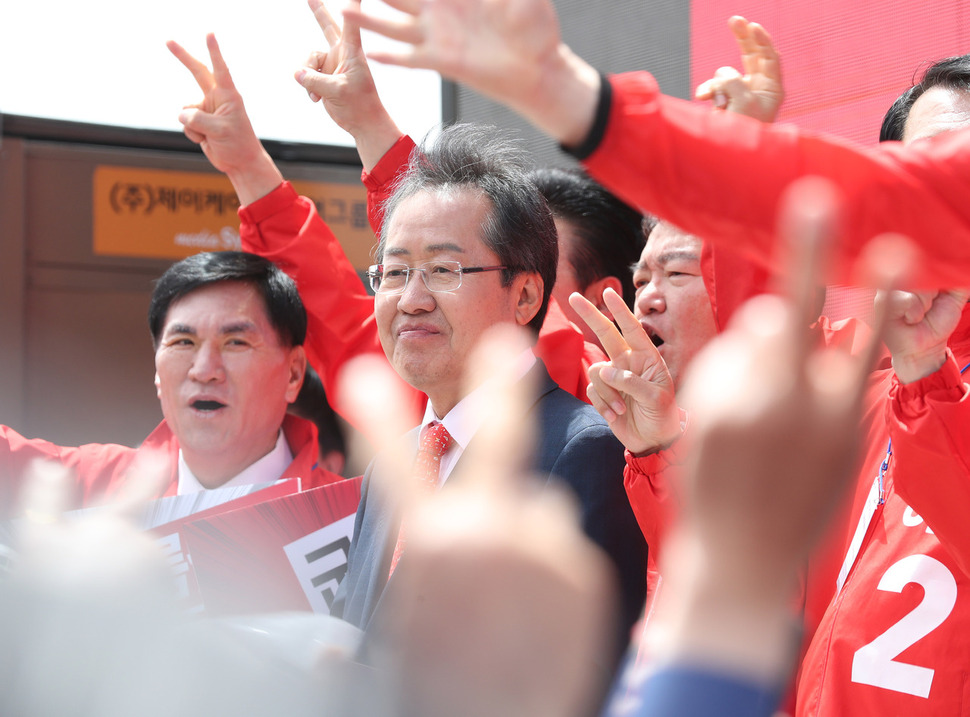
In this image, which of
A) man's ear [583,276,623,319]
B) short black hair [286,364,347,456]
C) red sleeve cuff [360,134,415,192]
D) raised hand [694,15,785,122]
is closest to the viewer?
raised hand [694,15,785,122]

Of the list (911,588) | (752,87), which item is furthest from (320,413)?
(911,588)

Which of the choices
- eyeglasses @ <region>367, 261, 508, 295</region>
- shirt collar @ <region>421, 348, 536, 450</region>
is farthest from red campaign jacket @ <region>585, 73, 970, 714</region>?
eyeglasses @ <region>367, 261, 508, 295</region>

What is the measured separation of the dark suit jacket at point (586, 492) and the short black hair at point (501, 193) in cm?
25

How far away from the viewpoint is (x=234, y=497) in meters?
1.96

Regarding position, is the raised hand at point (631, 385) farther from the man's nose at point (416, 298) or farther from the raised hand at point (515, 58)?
the raised hand at point (515, 58)

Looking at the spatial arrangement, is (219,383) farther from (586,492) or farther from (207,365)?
(586,492)

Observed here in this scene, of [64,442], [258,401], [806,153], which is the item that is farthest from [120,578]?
[64,442]

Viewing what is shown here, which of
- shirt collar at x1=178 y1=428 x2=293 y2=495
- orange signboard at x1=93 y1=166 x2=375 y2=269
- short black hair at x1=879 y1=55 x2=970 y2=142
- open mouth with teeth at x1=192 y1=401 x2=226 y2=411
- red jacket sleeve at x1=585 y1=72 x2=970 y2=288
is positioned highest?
orange signboard at x1=93 y1=166 x2=375 y2=269

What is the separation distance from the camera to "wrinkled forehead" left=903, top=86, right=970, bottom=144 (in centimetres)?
156

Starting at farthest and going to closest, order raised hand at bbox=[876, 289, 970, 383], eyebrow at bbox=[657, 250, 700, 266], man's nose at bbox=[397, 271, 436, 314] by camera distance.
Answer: eyebrow at bbox=[657, 250, 700, 266] < man's nose at bbox=[397, 271, 436, 314] < raised hand at bbox=[876, 289, 970, 383]

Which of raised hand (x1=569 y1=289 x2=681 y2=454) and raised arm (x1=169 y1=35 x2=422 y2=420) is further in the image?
raised arm (x1=169 y1=35 x2=422 y2=420)

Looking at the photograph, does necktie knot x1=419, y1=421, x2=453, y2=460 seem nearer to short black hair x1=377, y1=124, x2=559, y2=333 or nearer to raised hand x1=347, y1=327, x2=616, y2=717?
short black hair x1=377, y1=124, x2=559, y2=333

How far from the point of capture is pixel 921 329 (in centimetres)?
115

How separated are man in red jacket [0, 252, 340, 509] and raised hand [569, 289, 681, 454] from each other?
1.20 metres
